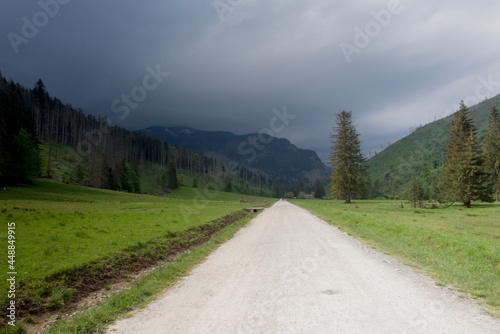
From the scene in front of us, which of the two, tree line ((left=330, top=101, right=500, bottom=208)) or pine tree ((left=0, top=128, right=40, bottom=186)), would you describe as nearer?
tree line ((left=330, top=101, right=500, bottom=208))

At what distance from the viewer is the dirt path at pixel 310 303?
4574 millimetres

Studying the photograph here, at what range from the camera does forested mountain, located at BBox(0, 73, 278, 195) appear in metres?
55.2

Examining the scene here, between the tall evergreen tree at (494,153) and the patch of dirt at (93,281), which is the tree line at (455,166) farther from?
the patch of dirt at (93,281)

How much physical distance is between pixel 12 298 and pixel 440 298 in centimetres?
1055

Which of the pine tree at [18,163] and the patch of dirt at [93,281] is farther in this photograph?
the pine tree at [18,163]

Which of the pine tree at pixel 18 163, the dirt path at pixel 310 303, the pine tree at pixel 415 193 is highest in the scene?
the pine tree at pixel 18 163

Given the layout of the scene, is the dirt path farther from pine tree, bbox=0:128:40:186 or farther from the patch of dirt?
pine tree, bbox=0:128:40:186

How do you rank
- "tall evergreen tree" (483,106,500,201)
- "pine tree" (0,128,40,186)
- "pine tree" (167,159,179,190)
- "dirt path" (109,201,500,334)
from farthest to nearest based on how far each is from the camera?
"pine tree" (167,159,179,190) → "tall evergreen tree" (483,106,500,201) → "pine tree" (0,128,40,186) → "dirt path" (109,201,500,334)

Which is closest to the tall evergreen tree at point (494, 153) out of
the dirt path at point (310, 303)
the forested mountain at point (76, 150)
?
the dirt path at point (310, 303)

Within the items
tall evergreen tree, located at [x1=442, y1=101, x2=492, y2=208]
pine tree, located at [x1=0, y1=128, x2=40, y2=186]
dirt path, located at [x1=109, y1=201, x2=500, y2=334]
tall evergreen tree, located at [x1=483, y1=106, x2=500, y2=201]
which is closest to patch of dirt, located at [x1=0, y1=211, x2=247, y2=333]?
dirt path, located at [x1=109, y1=201, x2=500, y2=334]

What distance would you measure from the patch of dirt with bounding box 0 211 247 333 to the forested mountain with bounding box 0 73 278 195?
55166mm

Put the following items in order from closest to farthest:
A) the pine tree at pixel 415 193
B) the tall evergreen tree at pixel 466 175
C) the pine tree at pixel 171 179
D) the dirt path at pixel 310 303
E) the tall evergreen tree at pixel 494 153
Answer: the dirt path at pixel 310 303, the tall evergreen tree at pixel 466 175, the pine tree at pixel 415 193, the tall evergreen tree at pixel 494 153, the pine tree at pixel 171 179

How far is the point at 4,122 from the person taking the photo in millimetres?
56781

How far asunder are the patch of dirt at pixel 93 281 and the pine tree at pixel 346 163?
45467mm
